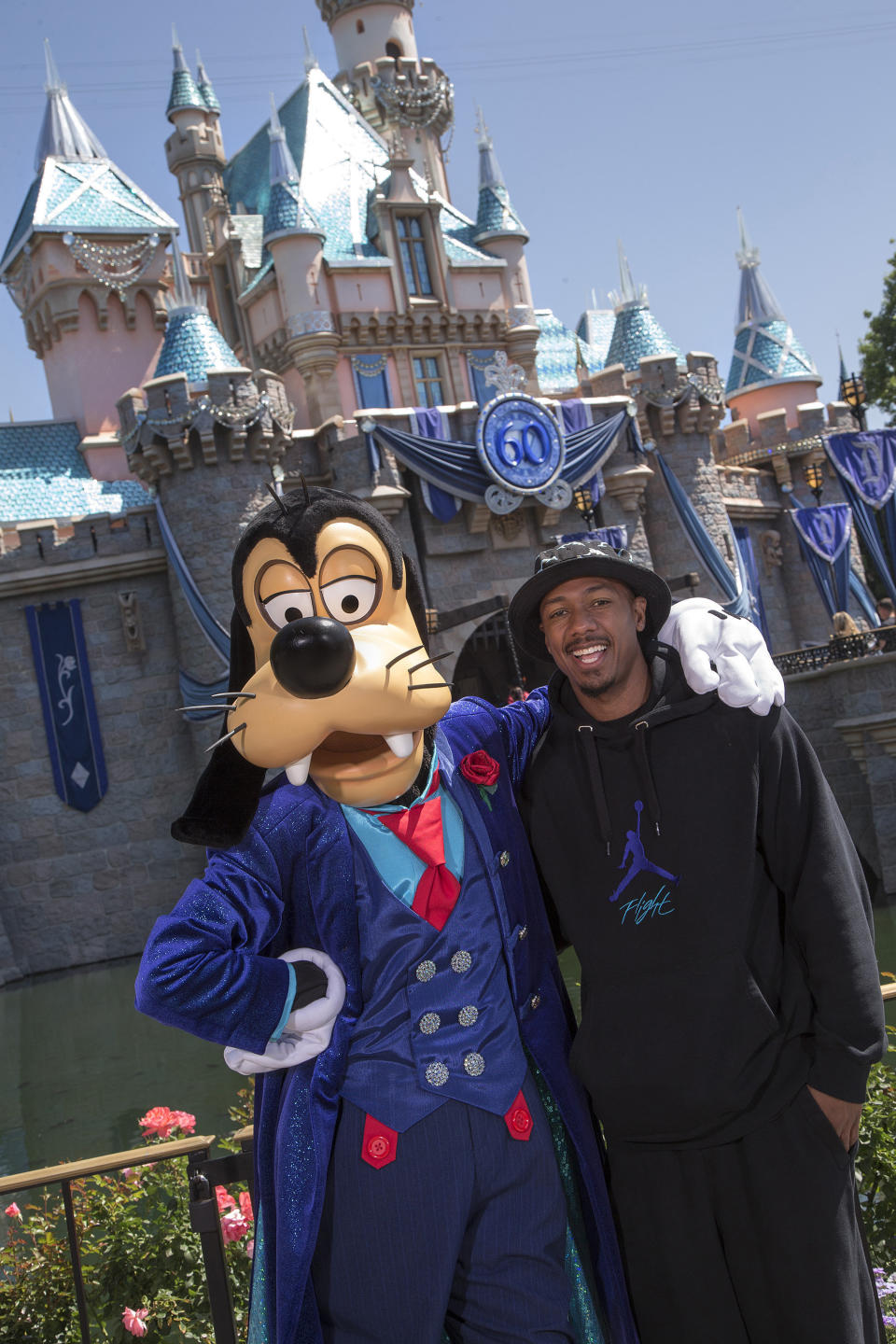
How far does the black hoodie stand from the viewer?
2.03 m

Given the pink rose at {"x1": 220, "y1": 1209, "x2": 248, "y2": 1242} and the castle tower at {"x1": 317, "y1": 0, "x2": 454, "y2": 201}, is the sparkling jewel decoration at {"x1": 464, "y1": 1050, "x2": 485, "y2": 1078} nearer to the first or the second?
the pink rose at {"x1": 220, "y1": 1209, "x2": 248, "y2": 1242}

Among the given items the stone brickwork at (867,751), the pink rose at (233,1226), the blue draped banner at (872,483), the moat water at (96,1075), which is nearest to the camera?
the pink rose at (233,1226)

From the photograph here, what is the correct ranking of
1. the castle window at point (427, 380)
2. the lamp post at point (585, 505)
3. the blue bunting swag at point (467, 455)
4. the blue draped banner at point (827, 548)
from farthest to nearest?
1. the castle window at point (427, 380)
2. the blue draped banner at point (827, 548)
3. the lamp post at point (585, 505)
4. the blue bunting swag at point (467, 455)

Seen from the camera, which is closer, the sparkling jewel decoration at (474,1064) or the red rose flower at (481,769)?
the sparkling jewel decoration at (474,1064)

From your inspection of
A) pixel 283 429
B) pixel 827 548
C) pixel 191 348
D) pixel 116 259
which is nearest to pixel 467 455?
pixel 283 429

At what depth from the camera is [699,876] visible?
6.85ft

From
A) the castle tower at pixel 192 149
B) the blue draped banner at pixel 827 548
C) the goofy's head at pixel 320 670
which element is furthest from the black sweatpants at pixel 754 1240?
the castle tower at pixel 192 149

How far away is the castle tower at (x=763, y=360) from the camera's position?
2100cm

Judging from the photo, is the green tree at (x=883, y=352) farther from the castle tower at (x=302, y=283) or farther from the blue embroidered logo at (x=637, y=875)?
the blue embroidered logo at (x=637, y=875)

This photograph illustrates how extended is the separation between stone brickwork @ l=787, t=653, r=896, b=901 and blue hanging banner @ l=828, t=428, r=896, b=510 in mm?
6446

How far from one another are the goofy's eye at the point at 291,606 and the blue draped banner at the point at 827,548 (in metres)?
15.2

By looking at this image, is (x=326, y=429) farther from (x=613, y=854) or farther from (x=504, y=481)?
(x=613, y=854)

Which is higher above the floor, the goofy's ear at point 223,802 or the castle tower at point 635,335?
the castle tower at point 635,335

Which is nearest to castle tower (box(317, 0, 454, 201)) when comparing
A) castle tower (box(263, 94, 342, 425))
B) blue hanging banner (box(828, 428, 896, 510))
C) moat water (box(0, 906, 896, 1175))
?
castle tower (box(263, 94, 342, 425))
